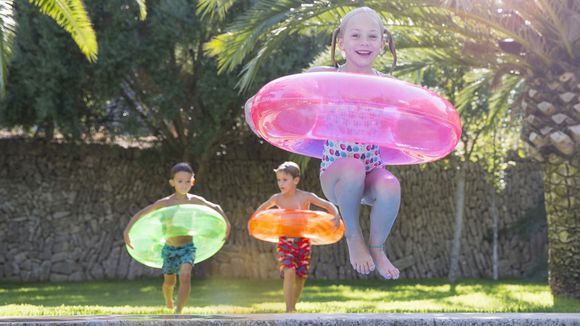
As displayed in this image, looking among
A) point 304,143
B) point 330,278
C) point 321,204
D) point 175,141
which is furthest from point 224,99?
point 304,143

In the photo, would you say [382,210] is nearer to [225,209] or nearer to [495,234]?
[225,209]

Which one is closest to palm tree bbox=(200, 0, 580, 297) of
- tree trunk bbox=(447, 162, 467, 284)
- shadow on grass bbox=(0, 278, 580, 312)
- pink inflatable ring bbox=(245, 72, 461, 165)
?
shadow on grass bbox=(0, 278, 580, 312)

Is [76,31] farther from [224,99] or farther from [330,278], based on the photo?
[330,278]

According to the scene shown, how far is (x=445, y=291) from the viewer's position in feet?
57.8

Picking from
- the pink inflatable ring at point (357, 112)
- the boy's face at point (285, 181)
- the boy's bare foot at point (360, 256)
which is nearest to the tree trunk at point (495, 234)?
the boy's face at point (285, 181)

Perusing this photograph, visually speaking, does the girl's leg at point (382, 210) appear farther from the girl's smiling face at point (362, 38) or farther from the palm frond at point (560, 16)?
the palm frond at point (560, 16)

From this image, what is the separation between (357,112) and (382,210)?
1.99 ft

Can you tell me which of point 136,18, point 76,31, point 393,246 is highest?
point 136,18

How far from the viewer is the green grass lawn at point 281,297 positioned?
1216cm

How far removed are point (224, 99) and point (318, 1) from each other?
7000 mm

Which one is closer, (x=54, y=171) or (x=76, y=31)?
(x=76, y=31)

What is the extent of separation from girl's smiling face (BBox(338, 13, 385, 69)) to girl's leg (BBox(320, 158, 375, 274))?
0.71m

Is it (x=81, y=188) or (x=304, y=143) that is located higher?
(x=81, y=188)

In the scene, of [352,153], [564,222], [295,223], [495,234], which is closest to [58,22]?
[295,223]
